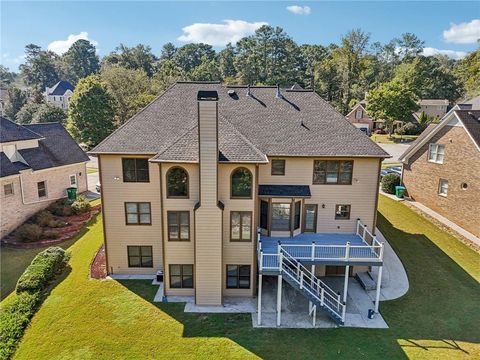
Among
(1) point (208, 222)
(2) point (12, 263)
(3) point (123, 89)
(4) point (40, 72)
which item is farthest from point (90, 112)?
(4) point (40, 72)

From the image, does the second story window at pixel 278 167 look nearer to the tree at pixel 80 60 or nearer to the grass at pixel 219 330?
the grass at pixel 219 330

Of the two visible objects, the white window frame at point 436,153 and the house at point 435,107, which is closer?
the white window frame at point 436,153

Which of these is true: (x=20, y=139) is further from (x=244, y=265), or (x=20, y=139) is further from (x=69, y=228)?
(x=244, y=265)

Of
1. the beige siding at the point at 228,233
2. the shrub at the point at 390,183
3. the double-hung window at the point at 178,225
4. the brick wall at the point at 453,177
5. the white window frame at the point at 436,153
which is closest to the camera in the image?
the beige siding at the point at 228,233

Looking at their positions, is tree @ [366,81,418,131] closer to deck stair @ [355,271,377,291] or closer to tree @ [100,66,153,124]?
tree @ [100,66,153,124]

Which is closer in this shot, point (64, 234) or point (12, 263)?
point (12, 263)

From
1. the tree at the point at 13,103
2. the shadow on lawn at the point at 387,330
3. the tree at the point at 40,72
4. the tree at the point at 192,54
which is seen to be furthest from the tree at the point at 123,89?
the tree at the point at 40,72

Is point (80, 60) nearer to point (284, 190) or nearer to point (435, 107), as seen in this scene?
point (435, 107)
